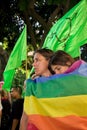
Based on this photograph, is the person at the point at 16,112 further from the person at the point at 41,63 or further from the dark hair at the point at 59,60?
the dark hair at the point at 59,60

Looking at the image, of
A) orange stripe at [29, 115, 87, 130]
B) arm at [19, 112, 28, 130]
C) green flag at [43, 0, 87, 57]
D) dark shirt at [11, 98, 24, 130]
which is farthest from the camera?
dark shirt at [11, 98, 24, 130]

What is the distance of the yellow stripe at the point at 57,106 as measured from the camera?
3.97m

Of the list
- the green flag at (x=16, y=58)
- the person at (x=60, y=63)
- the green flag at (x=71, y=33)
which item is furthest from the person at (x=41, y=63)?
the green flag at (x=16, y=58)

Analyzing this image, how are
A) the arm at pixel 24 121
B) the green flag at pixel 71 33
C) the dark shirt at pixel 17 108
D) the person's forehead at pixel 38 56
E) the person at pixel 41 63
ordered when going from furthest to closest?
1. the dark shirt at pixel 17 108
2. the green flag at pixel 71 33
3. the person's forehead at pixel 38 56
4. the person at pixel 41 63
5. the arm at pixel 24 121

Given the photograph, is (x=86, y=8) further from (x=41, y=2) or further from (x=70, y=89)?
(x=41, y=2)

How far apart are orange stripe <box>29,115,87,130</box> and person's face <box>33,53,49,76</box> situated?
0.71 m

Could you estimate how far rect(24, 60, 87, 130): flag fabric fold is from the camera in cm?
397

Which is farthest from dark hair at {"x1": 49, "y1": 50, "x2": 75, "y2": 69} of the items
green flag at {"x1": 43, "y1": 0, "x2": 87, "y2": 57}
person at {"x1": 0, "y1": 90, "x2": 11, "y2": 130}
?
person at {"x1": 0, "y1": 90, "x2": 11, "y2": 130}

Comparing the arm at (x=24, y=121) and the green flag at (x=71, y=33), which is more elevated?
the green flag at (x=71, y=33)

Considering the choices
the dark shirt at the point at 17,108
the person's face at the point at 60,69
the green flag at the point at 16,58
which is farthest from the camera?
the green flag at the point at 16,58

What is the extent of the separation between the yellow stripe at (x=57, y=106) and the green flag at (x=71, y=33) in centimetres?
358

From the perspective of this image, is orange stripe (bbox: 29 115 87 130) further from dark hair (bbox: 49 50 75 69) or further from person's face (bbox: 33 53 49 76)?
person's face (bbox: 33 53 49 76)

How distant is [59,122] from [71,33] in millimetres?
4212

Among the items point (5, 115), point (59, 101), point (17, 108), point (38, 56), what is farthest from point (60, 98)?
point (5, 115)
